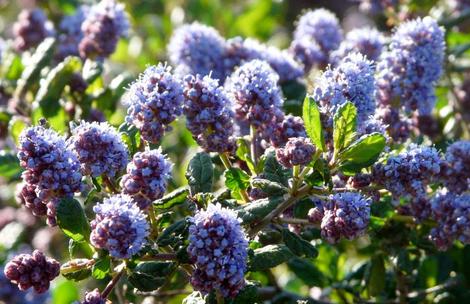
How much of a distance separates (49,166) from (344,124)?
88cm

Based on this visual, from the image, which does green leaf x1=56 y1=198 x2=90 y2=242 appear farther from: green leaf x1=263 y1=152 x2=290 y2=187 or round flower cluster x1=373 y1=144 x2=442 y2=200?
round flower cluster x1=373 y1=144 x2=442 y2=200

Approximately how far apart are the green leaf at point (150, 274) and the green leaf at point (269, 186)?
0.35m

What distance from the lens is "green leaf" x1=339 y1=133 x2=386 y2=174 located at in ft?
7.70

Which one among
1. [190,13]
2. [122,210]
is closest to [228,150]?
[122,210]

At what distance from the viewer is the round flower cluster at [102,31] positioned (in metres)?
3.61

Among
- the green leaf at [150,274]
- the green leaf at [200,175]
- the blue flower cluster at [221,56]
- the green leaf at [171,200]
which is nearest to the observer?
the green leaf at [150,274]

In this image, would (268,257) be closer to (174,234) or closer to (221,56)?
(174,234)

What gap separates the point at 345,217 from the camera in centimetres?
231

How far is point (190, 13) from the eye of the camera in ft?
17.1

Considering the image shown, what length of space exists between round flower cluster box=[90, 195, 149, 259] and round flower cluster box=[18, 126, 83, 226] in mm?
171

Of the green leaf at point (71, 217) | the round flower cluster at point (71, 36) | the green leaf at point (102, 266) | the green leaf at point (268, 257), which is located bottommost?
the green leaf at point (268, 257)

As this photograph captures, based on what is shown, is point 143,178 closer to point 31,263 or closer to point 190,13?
point 31,263

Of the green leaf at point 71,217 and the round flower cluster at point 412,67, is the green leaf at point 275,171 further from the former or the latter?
the round flower cluster at point 412,67

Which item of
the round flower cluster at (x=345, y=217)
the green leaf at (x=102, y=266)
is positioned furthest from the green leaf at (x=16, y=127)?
the round flower cluster at (x=345, y=217)
